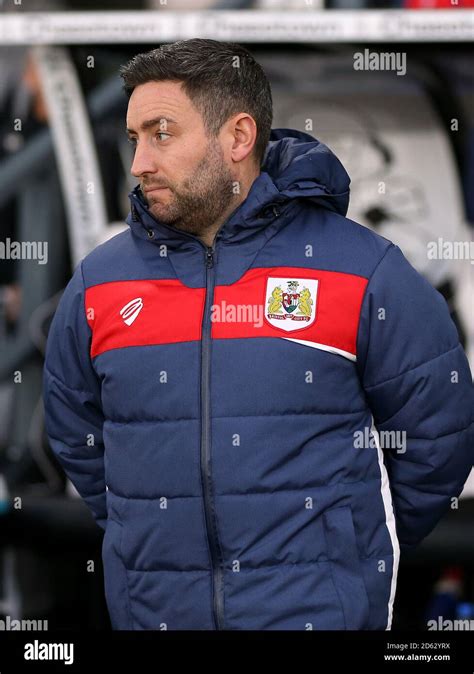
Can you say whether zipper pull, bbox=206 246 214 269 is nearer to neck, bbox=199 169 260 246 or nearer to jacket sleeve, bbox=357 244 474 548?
neck, bbox=199 169 260 246

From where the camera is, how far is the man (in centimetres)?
239

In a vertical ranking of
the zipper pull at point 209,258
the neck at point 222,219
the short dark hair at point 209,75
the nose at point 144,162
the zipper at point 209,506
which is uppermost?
the short dark hair at point 209,75

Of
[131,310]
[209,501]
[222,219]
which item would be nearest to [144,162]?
[222,219]

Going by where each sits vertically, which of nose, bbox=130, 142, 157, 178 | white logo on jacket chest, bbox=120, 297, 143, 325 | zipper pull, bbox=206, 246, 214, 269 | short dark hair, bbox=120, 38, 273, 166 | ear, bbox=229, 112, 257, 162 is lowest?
white logo on jacket chest, bbox=120, 297, 143, 325

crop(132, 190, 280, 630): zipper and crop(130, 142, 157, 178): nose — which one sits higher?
crop(130, 142, 157, 178): nose

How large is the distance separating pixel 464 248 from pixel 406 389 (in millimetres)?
2460

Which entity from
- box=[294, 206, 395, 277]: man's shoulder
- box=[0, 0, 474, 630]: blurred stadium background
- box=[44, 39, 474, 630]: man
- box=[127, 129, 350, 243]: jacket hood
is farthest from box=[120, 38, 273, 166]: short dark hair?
box=[0, 0, 474, 630]: blurred stadium background

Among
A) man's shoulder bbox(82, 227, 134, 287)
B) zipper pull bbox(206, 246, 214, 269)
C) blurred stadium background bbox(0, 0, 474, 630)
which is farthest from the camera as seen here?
blurred stadium background bbox(0, 0, 474, 630)

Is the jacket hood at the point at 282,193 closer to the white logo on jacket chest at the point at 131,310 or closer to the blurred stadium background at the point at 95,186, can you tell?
the white logo on jacket chest at the point at 131,310

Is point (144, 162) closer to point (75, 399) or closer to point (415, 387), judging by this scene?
point (75, 399)

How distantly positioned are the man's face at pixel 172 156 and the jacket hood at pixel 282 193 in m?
0.05

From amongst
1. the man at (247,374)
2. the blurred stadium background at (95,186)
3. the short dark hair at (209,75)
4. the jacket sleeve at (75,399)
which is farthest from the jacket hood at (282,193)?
the blurred stadium background at (95,186)

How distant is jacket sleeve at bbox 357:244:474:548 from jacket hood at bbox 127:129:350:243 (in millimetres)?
184

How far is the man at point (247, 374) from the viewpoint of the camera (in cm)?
239
